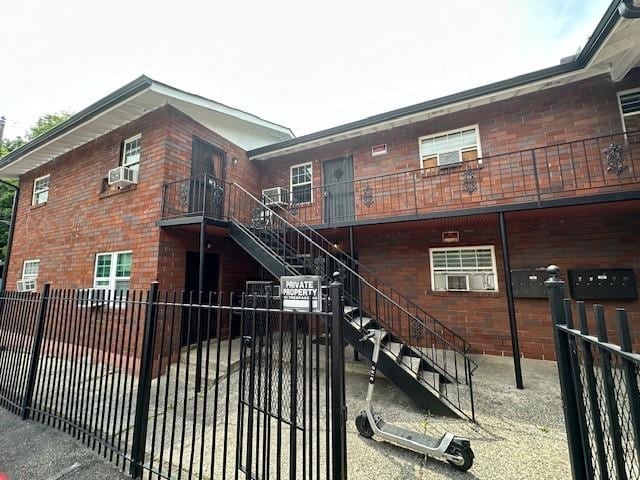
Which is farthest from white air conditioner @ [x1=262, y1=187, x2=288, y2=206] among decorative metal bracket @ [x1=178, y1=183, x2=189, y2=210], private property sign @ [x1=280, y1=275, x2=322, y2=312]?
private property sign @ [x1=280, y1=275, x2=322, y2=312]

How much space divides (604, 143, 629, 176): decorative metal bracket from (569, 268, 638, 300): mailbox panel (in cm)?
190

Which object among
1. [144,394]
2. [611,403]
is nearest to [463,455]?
[611,403]

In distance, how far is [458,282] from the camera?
672cm

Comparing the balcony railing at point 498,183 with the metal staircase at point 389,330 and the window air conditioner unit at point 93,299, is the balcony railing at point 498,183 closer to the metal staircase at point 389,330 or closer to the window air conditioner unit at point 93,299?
the metal staircase at point 389,330

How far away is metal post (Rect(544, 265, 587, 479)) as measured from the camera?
1496 mm

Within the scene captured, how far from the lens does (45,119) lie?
17.2 metres

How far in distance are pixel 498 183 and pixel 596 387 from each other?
6.19 meters

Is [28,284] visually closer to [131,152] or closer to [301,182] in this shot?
[131,152]

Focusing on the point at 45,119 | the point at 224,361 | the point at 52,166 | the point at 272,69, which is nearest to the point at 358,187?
the point at 272,69

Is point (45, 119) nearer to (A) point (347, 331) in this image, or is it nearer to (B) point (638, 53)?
(A) point (347, 331)

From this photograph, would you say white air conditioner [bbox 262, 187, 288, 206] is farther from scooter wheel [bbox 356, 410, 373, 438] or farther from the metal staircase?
scooter wheel [bbox 356, 410, 373, 438]

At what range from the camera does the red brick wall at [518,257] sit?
18.2 ft

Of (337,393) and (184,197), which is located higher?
(184,197)

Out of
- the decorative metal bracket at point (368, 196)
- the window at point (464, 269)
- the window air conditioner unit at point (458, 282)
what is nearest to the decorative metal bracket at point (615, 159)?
the window at point (464, 269)
